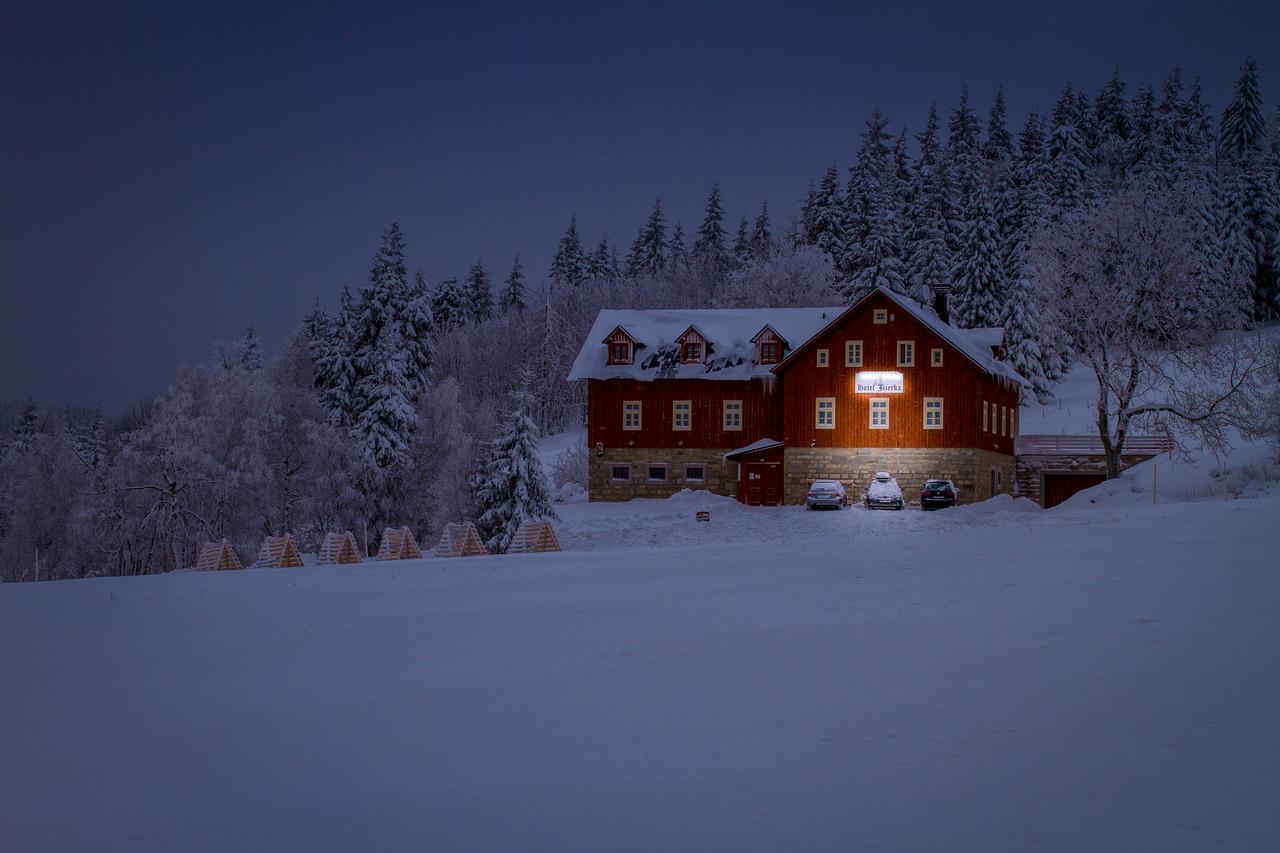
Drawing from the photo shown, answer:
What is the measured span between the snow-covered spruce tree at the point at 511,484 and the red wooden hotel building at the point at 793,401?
33.9ft

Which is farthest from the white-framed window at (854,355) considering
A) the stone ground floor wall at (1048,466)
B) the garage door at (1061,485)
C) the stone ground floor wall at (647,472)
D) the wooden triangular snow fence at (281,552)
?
the wooden triangular snow fence at (281,552)

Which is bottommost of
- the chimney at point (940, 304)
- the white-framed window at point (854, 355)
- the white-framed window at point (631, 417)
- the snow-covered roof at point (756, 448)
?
the snow-covered roof at point (756, 448)

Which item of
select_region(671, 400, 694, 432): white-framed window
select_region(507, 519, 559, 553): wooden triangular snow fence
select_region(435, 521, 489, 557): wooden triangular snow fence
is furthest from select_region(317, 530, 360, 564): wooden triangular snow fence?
select_region(671, 400, 694, 432): white-framed window

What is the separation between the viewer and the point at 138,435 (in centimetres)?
4625

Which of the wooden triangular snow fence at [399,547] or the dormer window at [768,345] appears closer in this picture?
the wooden triangular snow fence at [399,547]

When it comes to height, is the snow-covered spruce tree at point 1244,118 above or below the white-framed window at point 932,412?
above

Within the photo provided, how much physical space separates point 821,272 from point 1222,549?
58.5m

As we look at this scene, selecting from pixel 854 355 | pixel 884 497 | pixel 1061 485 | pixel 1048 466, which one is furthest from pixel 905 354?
pixel 1061 485

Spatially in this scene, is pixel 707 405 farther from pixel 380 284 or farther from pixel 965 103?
pixel 965 103

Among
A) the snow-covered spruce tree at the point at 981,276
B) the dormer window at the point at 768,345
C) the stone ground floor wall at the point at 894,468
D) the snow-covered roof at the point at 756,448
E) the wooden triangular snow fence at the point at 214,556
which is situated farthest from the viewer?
the snow-covered spruce tree at the point at 981,276

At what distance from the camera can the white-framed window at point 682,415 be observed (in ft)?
175

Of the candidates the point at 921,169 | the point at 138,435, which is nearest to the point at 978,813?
the point at 138,435

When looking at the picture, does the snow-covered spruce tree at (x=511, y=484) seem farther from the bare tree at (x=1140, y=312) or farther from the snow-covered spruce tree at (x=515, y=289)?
the snow-covered spruce tree at (x=515, y=289)

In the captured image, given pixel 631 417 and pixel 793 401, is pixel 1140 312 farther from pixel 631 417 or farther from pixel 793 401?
pixel 631 417
